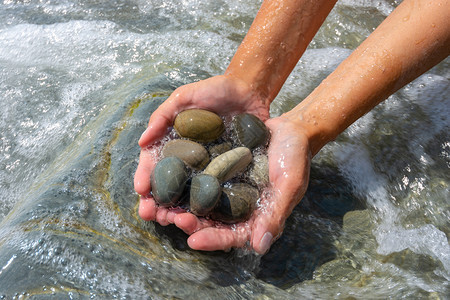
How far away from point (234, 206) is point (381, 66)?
3.10 feet

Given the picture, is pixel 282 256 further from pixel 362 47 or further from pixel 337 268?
pixel 362 47

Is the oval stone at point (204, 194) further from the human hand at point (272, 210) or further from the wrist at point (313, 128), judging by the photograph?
the wrist at point (313, 128)

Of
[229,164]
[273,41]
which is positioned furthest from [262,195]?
[273,41]

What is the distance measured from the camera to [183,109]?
2.00 meters

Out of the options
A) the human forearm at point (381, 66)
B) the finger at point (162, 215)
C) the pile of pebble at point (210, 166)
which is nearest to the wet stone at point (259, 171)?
the pile of pebble at point (210, 166)

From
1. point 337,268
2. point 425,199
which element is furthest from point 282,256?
point 425,199

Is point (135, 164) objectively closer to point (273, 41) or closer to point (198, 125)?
point (198, 125)

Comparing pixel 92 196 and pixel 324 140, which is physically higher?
pixel 324 140

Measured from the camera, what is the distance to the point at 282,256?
6.19 ft

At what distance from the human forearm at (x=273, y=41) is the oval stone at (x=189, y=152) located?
502 mm

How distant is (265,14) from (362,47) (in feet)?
1.76

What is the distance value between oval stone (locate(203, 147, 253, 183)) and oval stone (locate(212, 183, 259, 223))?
8 cm

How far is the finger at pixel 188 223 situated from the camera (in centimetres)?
164

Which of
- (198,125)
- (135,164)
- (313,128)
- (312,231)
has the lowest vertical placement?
(135,164)
